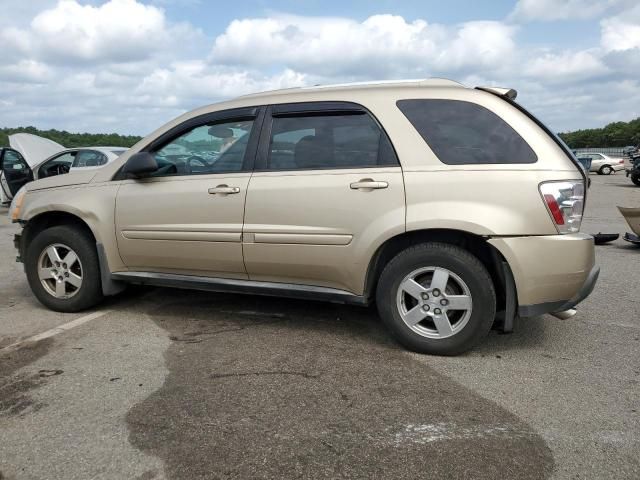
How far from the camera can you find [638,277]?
5.85 metres

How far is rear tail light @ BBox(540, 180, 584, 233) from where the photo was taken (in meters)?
3.26

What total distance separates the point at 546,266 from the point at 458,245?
0.56 m

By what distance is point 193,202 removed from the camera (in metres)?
4.07

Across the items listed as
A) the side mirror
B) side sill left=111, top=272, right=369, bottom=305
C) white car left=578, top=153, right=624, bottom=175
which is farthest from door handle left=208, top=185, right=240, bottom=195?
white car left=578, top=153, right=624, bottom=175

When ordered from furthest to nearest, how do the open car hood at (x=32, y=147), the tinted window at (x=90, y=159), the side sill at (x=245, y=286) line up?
1. the open car hood at (x=32, y=147)
2. the tinted window at (x=90, y=159)
3. the side sill at (x=245, y=286)

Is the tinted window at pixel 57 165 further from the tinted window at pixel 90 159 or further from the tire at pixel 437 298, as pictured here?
the tire at pixel 437 298

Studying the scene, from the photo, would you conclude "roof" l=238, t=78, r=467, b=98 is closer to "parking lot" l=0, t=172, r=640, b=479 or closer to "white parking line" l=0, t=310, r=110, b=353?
"parking lot" l=0, t=172, r=640, b=479

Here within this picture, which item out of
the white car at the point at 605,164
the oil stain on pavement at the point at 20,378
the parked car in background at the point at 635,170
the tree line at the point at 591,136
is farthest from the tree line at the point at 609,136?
the oil stain on pavement at the point at 20,378

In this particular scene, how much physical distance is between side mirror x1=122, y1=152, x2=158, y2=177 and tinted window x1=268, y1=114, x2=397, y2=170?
0.94 meters

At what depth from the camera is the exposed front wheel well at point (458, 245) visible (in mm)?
3479

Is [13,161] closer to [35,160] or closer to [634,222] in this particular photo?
[35,160]

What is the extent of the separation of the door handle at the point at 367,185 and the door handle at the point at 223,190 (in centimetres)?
90

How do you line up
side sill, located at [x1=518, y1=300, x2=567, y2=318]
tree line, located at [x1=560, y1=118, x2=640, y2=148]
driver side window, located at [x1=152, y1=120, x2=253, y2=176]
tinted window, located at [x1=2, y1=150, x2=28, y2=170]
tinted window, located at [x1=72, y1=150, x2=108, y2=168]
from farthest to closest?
tree line, located at [x1=560, y1=118, x2=640, y2=148] → tinted window, located at [x1=2, y1=150, x2=28, y2=170] → tinted window, located at [x1=72, y1=150, x2=108, y2=168] → driver side window, located at [x1=152, y1=120, x2=253, y2=176] → side sill, located at [x1=518, y1=300, x2=567, y2=318]

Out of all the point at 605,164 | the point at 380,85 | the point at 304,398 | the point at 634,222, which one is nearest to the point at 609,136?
the point at 605,164
